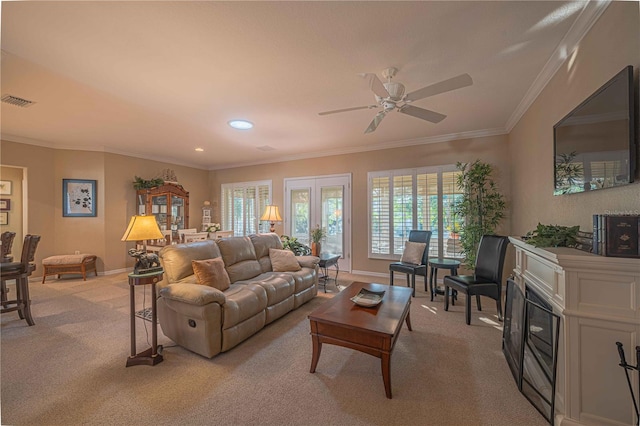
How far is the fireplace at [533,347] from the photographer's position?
5.67 feet

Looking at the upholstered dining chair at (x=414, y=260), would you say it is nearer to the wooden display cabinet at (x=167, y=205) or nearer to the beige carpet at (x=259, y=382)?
the beige carpet at (x=259, y=382)

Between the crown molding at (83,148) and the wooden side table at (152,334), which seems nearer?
the wooden side table at (152,334)

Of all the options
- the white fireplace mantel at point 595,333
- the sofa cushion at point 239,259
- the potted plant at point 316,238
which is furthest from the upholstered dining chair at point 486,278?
the sofa cushion at point 239,259

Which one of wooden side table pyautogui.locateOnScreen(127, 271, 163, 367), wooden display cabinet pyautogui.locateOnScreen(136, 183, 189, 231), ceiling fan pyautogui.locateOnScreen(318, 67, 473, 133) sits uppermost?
ceiling fan pyautogui.locateOnScreen(318, 67, 473, 133)

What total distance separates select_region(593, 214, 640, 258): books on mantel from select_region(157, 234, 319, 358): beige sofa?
2.75 m

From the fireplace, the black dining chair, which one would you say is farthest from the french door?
the black dining chair

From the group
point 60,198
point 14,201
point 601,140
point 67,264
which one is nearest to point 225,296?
point 601,140

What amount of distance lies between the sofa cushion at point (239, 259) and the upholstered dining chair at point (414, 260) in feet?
7.17

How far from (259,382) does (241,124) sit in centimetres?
345

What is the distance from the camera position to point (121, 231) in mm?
5754

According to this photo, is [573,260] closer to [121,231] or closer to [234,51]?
[234,51]

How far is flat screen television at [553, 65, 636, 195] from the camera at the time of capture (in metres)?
1.49

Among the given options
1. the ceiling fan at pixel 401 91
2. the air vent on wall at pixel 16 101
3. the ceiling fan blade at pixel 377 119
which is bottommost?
the ceiling fan blade at pixel 377 119

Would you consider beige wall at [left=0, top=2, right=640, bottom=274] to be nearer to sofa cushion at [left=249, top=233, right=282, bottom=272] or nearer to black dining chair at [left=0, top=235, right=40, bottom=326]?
sofa cushion at [left=249, top=233, right=282, bottom=272]
